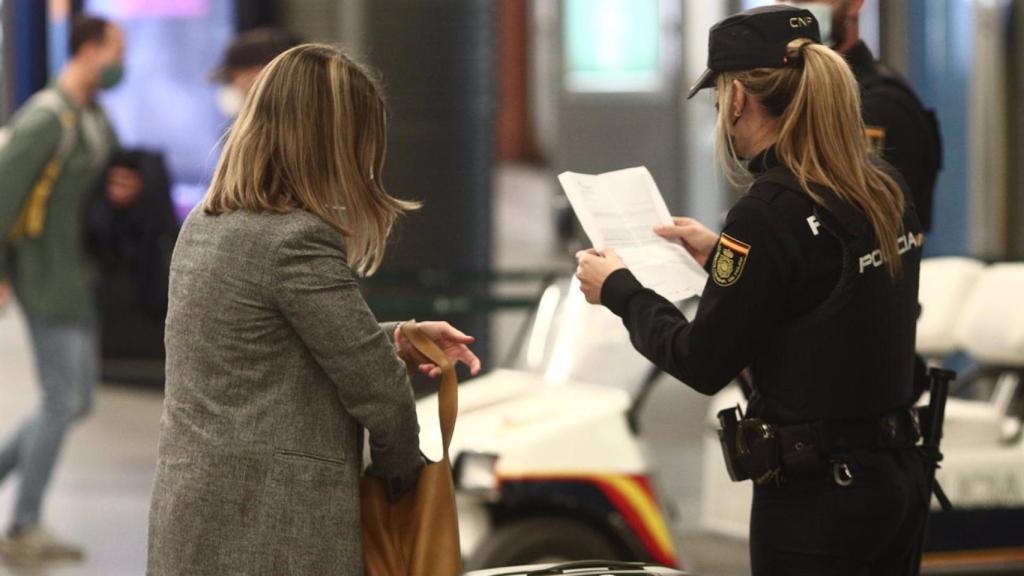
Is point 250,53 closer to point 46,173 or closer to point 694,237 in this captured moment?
point 46,173

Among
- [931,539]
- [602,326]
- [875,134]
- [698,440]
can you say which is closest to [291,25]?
[698,440]

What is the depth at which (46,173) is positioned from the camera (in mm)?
6062

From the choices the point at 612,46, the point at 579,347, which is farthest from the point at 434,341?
the point at 612,46

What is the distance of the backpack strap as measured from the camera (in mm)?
6016

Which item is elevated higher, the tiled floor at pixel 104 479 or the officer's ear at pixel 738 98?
the officer's ear at pixel 738 98

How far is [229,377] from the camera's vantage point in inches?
97.5

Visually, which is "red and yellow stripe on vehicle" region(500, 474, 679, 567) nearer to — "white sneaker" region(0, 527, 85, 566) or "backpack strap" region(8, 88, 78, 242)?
"white sneaker" region(0, 527, 85, 566)

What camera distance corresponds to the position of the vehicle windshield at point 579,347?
16.2 feet

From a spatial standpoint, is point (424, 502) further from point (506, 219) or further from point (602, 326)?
point (506, 219)

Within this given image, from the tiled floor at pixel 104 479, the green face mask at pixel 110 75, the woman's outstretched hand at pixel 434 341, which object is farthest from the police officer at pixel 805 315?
the green face mask at pixel 110 75

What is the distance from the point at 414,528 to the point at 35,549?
382 centimetres

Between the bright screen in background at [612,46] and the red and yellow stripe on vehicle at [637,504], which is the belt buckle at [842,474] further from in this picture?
the bright screen in background at [612,46]

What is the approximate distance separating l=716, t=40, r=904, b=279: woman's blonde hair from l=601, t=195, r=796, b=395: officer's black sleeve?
0.11 metres

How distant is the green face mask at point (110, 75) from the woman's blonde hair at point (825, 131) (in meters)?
4.16
